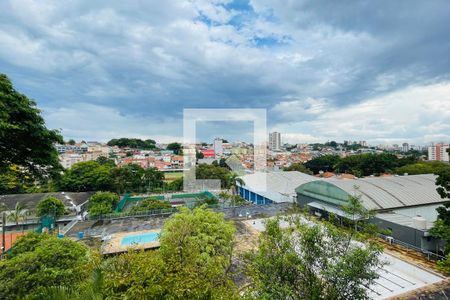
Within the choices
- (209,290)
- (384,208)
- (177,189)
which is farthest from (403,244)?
(177,189)

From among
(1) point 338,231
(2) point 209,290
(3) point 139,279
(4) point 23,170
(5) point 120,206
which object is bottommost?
(5) point 120,206

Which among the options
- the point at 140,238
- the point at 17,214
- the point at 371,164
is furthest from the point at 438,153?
the point at 17,214

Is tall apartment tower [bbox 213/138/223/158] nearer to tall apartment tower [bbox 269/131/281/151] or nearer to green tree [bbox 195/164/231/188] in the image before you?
green tree [bbox 195/164/231/188]

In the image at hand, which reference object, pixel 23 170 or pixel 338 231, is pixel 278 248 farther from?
pixel 23 170

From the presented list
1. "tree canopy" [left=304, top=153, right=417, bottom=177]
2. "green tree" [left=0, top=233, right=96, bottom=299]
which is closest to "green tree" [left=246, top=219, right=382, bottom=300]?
"green tree" [left=0, top=233, right=96, bottom=299]

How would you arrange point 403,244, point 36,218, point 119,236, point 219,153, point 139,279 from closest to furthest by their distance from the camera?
point 139,279 < point 403,244 < point 119,236 < point 36,218 < point 219,153

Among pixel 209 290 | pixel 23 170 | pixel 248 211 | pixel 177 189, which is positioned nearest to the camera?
pixel 209 290

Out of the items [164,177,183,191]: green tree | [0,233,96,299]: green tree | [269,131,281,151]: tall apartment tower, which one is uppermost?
[269,131,281,151]: tall apartment tower
